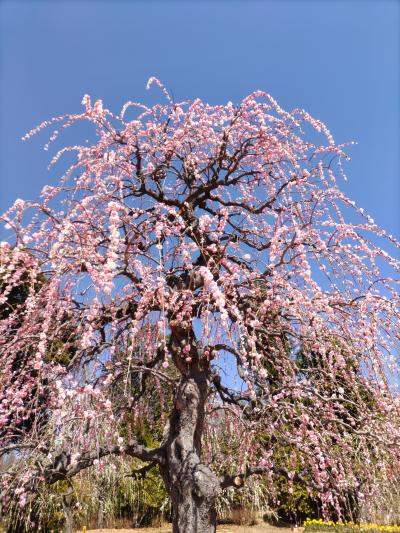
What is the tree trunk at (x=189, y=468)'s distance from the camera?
11.7 ft

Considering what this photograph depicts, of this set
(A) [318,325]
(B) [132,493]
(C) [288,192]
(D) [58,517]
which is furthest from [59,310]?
(B) [132,493]

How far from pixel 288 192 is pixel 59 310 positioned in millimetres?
2503

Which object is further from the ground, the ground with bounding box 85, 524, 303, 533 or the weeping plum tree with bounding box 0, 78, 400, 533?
the weeping plum tree with bounding box 0, 78, 400, 533

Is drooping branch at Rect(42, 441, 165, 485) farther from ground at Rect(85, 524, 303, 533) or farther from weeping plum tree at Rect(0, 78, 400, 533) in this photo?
ground at Rect(85, 524, 303, 533)

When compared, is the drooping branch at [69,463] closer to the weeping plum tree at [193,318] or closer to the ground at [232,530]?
the weeping plum tree at [193,318]

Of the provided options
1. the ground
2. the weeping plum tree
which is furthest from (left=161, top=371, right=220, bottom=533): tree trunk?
the ground

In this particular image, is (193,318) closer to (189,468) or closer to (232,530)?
(189,468)

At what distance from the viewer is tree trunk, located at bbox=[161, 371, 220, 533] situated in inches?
140

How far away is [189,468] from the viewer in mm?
3740

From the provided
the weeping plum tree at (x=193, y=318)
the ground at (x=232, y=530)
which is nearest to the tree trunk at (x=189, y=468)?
the weeping plum tree at (x=193, y=318)

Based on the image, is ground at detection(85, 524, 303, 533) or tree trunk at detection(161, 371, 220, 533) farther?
ground at detection(85, 524, 303, 533)

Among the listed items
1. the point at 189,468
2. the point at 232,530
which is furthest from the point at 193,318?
the point at 232,530

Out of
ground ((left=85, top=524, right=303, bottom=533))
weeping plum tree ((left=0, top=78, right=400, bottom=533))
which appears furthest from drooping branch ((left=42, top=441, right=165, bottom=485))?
ground ((left=85, top=524, right=303, bottom=533))

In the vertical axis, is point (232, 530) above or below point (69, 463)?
below
